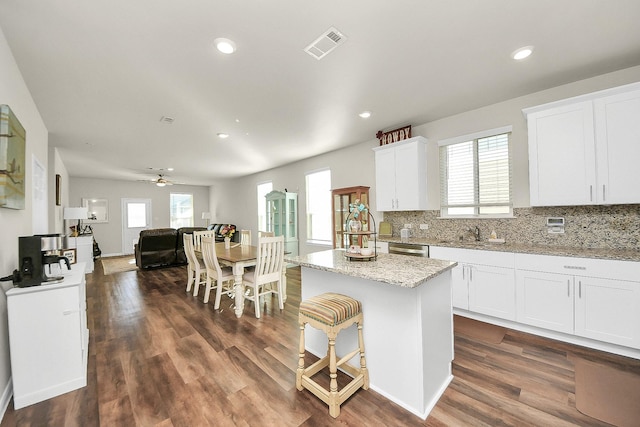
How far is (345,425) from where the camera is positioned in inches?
62.0

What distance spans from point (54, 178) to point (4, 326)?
395 cm

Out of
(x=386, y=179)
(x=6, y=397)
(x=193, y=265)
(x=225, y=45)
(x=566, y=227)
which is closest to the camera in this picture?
(x=6, y=397)

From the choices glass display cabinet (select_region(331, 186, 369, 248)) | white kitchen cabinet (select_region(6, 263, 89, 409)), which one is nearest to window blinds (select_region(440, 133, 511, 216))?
glass display cabinet (select_region(331, 186, 369, 248))

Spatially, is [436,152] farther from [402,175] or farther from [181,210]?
[181,210]

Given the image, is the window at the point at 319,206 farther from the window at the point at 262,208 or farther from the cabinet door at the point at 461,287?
the cabinet door at the point at 461,287

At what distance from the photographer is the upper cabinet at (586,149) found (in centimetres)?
232

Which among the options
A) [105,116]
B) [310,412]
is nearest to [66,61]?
[105,116]

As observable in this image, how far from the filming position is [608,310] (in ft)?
7.39

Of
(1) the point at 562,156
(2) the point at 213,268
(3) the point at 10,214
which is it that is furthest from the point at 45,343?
(1) the point at 562,156

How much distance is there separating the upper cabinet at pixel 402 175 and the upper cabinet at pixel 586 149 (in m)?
1.26

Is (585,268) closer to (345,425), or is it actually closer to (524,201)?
(524,201)

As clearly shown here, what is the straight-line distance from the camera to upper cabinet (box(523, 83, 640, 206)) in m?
2.32

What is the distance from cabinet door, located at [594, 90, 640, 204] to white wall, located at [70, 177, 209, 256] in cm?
1152

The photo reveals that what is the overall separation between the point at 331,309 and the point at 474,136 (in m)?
3.16
